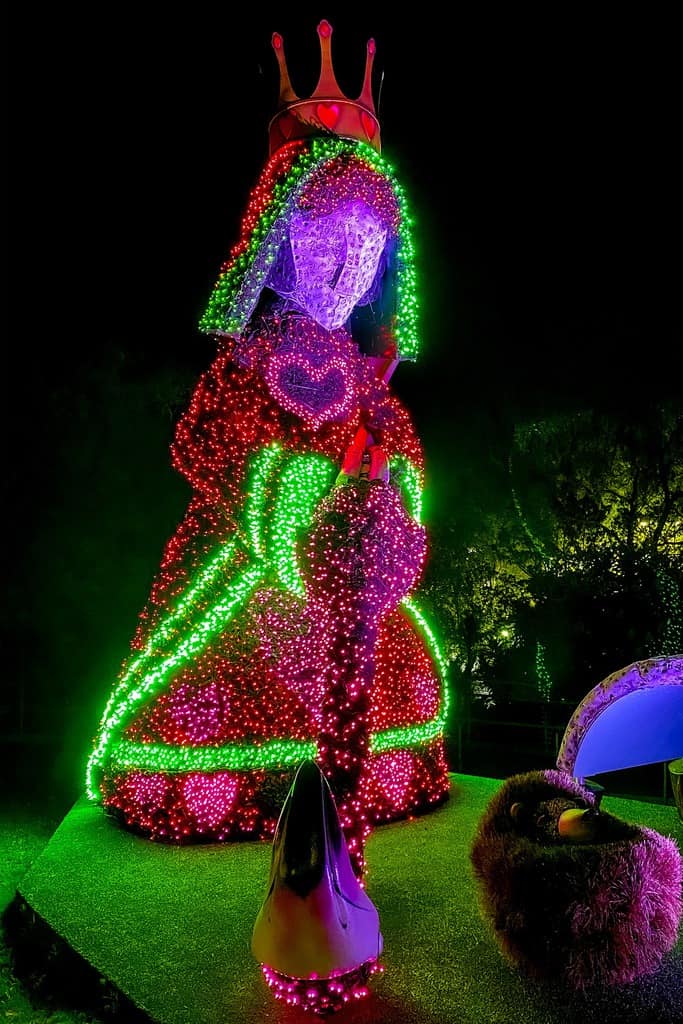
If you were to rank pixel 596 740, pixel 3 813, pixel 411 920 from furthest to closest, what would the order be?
1. pixel 3 813
2. pixel 596 740
3. pixel 411 920

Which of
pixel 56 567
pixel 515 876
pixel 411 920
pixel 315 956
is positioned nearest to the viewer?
pixel 315 956

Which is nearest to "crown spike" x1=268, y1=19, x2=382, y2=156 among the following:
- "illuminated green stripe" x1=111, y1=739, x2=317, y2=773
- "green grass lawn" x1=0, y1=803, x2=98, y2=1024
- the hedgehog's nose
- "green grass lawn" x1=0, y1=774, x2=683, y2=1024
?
"illuminated green stripe" x1=111, y1=739, x2=317, y2=773

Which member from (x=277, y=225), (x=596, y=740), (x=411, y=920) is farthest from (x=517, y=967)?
(x=277, y=225)

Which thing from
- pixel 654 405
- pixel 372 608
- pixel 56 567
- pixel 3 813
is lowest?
pixel 3 813

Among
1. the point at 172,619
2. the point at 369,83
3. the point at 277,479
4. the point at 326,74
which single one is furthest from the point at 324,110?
the point at 172,619

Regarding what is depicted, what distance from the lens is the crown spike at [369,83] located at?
19.6 ft

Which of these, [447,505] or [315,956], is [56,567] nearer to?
[447,505]

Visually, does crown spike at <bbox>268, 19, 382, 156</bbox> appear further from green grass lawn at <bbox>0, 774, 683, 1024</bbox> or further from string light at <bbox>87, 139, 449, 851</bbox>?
green grass lawn at <bbox>0, 774, 683, 1024</bbox>

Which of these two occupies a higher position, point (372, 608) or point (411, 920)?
point (372, 608)

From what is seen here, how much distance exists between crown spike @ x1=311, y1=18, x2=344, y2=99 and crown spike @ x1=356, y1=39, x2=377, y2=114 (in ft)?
0.65

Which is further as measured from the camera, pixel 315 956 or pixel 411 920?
pixel 411 920

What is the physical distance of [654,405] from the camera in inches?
546

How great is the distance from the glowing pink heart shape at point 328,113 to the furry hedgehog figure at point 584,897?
4.73 meters

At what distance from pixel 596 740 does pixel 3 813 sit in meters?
6.35
